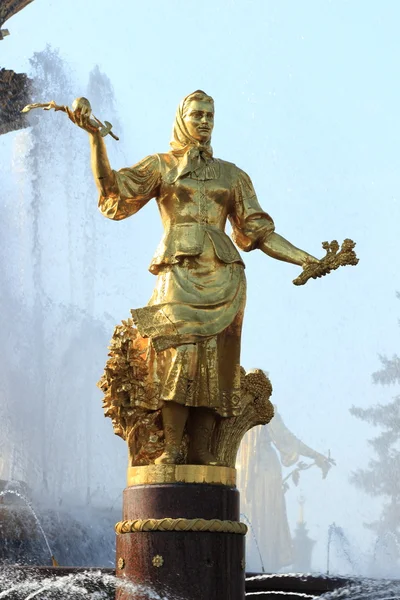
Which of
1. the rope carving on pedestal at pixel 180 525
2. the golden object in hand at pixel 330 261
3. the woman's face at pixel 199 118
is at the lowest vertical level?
the rope carving on pedestal at pixel 180 525

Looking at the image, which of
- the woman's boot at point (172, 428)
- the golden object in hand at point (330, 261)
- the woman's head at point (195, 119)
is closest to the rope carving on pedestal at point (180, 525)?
the woman's boot at point (172, 428)

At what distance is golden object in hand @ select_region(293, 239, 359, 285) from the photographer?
7.89 metres

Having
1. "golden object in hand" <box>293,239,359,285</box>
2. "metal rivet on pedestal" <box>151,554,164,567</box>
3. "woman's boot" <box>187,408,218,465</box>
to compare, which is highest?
"golden object in hand" <box>293,239,359,285</box>

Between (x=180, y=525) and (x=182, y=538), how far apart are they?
86mm

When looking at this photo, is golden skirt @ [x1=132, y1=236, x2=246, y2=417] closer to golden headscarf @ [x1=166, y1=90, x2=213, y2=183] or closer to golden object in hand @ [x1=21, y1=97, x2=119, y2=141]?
golden headscarf @ [x1=166, y1=90, x2=213, y2=183]

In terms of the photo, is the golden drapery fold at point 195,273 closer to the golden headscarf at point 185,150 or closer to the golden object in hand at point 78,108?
the golden headscarf at point 185,150

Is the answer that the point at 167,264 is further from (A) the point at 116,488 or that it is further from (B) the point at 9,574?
(A) the point at 116,488

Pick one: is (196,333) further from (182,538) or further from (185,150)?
(185,150)

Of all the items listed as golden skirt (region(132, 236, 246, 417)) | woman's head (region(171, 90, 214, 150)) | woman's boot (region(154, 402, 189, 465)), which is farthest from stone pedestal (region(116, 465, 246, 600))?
woman's head (region(171, 90, 214, 150))

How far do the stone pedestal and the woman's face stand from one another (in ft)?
8.39

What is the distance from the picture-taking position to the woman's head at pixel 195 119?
26.7 ft

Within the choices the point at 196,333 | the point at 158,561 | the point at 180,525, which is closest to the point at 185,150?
the point at 196,333

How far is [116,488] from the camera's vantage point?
24391mm

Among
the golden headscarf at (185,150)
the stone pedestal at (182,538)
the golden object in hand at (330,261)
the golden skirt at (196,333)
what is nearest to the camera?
the stone pedestal at (182,538)
